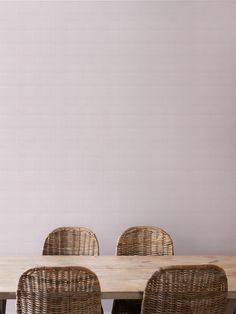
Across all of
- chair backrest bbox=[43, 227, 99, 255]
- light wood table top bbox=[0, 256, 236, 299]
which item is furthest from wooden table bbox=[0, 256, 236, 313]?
chair backrest bbox=[43, 227, 99, 255]

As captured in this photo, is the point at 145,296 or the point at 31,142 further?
the point at 31,142

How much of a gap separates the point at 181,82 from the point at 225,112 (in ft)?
1.32

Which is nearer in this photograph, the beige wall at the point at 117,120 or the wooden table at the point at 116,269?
the wooden table at the point at 116,269

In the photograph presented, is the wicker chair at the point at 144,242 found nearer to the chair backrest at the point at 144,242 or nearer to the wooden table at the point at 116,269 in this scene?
the chair backrest at the point at 144,242

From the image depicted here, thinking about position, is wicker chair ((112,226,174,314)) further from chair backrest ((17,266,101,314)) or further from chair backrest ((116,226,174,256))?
chair backrest ((17,266,101,314))

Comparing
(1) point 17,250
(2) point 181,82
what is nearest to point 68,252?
(1) point 17,250

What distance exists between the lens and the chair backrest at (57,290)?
1927 mm

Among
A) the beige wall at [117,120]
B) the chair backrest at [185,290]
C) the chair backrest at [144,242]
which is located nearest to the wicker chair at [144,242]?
the chair backrest at [144,242]

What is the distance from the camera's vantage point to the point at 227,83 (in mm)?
3414

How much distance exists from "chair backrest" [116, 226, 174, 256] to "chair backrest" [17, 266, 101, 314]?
97cm

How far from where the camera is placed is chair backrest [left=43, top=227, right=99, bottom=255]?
9.69 feet

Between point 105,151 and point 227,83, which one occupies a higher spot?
point 227,83

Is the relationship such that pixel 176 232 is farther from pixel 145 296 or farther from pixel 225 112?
pixel 145 296

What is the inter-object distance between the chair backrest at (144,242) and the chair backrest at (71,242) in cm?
18
